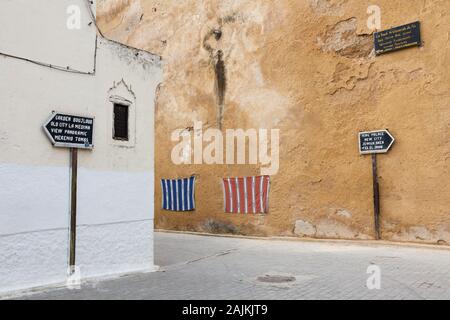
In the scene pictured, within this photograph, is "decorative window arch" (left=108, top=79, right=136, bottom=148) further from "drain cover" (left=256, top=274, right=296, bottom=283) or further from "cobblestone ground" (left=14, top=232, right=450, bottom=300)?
"drain cover" (left=256, top=274, right=296, bottom=283)

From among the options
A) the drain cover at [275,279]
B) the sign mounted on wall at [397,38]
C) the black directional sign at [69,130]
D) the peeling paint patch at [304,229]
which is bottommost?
the drain cover at [275,279]

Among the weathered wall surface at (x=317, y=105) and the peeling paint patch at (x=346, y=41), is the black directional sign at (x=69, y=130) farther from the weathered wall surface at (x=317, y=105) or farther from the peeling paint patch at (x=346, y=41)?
the peeling paint patch at (x=346, y=41)

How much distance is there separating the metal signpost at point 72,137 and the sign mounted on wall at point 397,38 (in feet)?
27.1

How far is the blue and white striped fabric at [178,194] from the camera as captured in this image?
15.7m

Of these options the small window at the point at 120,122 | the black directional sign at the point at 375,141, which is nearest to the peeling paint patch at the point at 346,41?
the black directional sign at the point at 375,141

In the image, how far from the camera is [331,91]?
42.3ft

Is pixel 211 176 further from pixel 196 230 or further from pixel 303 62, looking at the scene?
pixel 303 62

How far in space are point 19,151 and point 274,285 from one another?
450 centimetres

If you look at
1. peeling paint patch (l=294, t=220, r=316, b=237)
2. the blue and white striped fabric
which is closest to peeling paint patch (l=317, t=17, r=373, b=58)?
peeling paint patch (l=294, t=220, r=316, b=237)

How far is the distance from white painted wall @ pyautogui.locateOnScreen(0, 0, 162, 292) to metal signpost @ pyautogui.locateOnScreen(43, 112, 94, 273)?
96 millimetres

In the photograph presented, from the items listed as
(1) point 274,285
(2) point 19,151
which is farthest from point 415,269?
(2) point 19,151

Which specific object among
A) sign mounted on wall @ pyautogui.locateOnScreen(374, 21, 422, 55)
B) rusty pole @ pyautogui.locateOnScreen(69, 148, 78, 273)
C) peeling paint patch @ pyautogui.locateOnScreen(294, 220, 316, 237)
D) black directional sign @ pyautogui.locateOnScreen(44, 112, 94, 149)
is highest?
sign mounted on wall @ pyautogui.locateOnScreen(374, 21, 422, 55)

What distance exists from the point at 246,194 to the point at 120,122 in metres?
6.83

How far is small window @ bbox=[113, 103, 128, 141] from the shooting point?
8.32 meters
